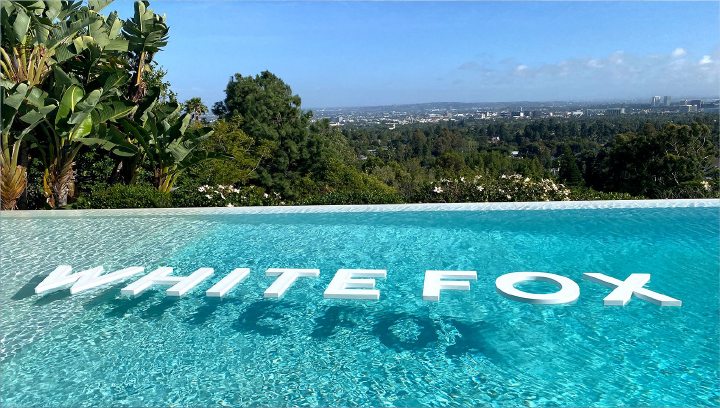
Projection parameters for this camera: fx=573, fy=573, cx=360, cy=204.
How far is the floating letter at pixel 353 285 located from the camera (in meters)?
4.81

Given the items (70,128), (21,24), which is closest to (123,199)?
(70,128)

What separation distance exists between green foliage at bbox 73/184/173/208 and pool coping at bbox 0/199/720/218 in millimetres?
176

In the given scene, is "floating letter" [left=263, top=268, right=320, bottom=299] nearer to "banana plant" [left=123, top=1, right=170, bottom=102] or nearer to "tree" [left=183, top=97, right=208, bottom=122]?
"banana plant" [left=123, top=1, right=170, bottom=102]

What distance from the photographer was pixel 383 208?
29.0 feet

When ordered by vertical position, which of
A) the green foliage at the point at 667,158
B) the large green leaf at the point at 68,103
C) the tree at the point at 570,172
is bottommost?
the tree at the point at 570,172

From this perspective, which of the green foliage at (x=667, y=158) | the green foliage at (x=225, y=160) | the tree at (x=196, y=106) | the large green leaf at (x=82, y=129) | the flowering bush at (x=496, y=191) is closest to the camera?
the large green leaf at (x=82, y=129)

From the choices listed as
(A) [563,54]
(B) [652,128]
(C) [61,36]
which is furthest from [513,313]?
(A) [563,54]

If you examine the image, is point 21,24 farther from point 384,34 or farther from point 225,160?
point 384,34

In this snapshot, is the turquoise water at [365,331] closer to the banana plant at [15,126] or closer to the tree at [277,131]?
the banana plant at [15,126]

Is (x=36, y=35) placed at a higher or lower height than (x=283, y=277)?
higher

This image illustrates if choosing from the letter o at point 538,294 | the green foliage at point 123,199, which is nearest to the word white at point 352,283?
the letter o at point 538,294

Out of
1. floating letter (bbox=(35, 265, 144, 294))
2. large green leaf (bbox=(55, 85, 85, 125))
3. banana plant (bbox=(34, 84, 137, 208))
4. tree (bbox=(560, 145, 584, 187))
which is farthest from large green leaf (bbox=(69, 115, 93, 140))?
tree (bbox=(560, 145, 584, 187))

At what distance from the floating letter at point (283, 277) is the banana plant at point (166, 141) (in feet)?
14.2

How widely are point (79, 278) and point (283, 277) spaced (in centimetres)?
198
